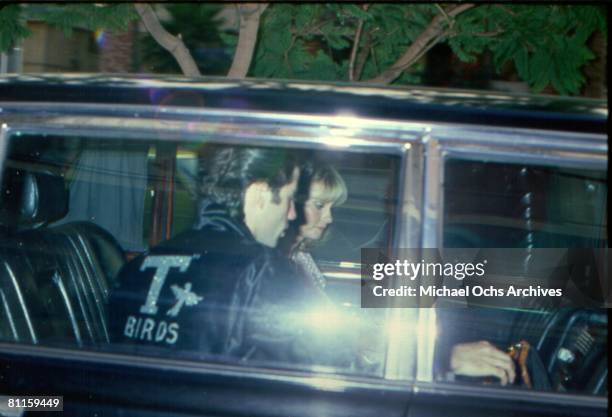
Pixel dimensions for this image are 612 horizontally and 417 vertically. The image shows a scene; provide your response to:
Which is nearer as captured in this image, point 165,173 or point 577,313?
point 577,313

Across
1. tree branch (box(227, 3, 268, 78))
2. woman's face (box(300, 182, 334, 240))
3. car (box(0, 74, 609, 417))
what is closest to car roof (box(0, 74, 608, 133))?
car (box(0, 74, 609, 417))

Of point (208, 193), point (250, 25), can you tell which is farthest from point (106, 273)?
point (250, 25)

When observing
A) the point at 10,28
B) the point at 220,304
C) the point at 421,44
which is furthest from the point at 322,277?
the point at 10,28

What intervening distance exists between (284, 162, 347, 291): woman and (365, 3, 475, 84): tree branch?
9.24ft

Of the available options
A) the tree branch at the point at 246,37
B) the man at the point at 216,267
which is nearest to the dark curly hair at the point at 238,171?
the man at the point at 216,267

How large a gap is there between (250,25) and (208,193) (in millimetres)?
2806

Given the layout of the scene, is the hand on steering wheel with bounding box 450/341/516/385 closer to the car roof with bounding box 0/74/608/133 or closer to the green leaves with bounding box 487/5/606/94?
the car roof with bounding box 0/74/608/133

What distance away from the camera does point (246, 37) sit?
490cm

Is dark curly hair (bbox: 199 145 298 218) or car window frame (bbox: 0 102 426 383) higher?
car window frame (bbox: 0 102 426 383)

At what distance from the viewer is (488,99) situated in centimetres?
227

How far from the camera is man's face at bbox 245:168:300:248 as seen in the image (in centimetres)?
227

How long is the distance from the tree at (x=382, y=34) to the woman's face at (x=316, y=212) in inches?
105

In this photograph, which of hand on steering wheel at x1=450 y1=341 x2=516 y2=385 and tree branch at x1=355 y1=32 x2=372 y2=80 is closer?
hand on steering wheel at x1=450 y1=341 x2=516 y2=385

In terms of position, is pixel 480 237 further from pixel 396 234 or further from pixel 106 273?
pixel 106 273
